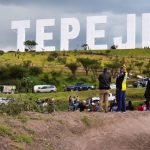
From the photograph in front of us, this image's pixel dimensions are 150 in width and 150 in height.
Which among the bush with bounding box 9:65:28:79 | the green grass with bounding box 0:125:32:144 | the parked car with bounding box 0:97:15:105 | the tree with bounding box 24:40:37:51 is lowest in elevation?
the bush with bounding box 9:65:28:79

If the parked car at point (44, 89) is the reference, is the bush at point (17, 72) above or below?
above

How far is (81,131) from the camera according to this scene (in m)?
16.9

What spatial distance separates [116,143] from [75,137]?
105 cm

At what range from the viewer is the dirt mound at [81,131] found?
14471 mm

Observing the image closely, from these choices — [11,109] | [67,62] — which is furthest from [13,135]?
[67,62]

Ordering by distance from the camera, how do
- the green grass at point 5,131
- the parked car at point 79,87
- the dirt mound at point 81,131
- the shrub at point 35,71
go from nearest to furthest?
1. the green grass at point 5,131
2. the dirt mound at point 81,131
3. the parked car at point 79,87
4. the shrub at point 35,71

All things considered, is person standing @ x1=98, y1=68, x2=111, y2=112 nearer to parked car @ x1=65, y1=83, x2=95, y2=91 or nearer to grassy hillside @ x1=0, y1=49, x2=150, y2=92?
grassy hillside @ x1=0, y1=49, x2=150, y2=92

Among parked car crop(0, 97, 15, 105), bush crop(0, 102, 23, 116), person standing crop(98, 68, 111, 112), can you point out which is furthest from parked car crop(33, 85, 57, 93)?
bush crop(0, 102, 23, 116)

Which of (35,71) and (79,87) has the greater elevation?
(35,71)

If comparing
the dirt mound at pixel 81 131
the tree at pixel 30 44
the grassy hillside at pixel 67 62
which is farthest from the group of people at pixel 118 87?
the tree at pixel 30 44

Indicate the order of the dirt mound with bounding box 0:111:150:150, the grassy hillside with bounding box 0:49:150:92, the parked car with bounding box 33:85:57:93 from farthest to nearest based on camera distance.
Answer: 1. the grassy hillside with bounding box 0:49:150:92
2. the parked car with bounding box 33:85:57:93
3. the dirt mound with bounding box 0:111:150:150

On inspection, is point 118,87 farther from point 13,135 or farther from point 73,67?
point 73,67

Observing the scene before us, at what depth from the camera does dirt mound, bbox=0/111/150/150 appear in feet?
47.5

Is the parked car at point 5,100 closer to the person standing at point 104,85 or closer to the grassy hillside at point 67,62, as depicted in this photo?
the person standing at point 104,85
